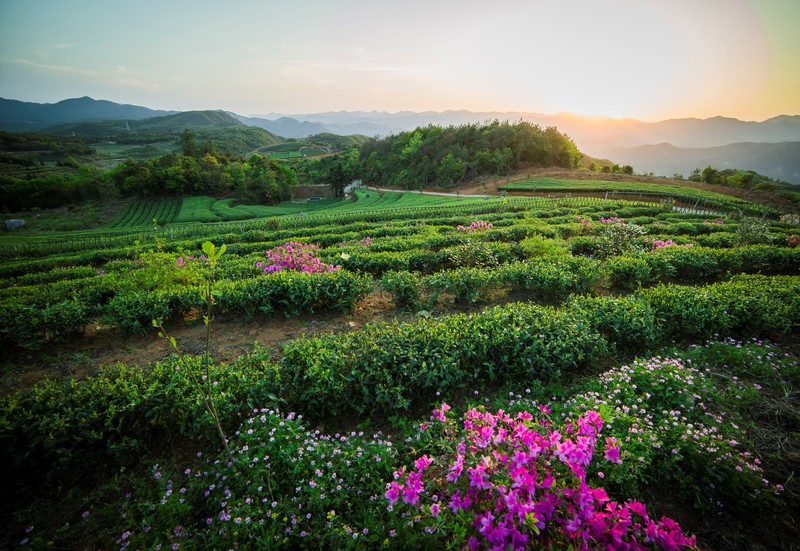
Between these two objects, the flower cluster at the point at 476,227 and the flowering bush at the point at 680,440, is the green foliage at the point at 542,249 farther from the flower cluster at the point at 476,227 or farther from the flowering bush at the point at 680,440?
the flowering bush at the point at 680,440

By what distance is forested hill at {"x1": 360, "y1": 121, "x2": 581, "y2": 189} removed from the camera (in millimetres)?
55500

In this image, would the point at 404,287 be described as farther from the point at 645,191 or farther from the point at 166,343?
the point at 645,191

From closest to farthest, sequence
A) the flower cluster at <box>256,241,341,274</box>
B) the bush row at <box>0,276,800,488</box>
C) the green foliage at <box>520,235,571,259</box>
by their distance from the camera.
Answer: the bush row at <box>0,276,800,488</box>, the flower cluster at <box>256,241,341,274</box>, the green foliage at <box>520,235,571,259</box>

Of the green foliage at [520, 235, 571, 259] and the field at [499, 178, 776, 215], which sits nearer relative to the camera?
the green foliage at [520, 235, 571, 259]

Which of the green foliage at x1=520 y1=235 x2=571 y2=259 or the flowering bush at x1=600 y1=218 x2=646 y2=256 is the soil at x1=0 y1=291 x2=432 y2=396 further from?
the flowering bush at x1=600 y1=218 x2=646 y2=256

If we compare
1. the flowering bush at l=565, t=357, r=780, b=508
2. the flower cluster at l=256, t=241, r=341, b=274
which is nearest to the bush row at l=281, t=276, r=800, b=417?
the flowering bush at l=565, t=357, r=780, b=508

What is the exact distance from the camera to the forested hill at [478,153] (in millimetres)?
55500

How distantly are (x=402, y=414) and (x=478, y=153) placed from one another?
5808cm

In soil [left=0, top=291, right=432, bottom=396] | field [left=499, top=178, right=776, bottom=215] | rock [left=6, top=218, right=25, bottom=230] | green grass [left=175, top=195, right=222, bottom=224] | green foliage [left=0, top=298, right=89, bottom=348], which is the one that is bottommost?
rock [left=6, top=218, right=25, bottom=230]

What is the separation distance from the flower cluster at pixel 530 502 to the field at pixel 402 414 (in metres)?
0.02

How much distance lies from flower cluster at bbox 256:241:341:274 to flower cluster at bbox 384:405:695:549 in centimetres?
667

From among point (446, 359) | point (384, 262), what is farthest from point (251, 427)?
point (384, 262)

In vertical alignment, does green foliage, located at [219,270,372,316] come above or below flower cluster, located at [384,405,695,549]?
below

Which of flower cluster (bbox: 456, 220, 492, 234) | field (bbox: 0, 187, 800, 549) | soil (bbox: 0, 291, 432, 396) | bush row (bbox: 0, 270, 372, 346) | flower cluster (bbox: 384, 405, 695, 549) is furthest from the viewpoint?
flower cluster (bbox: 456, 220, 492, 234)
